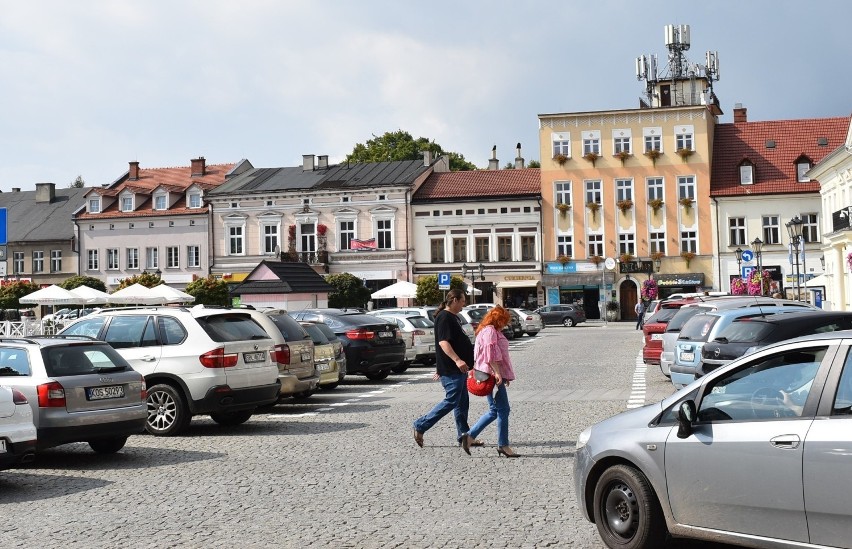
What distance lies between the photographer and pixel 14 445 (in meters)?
9.93

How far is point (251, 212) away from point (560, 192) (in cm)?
2146

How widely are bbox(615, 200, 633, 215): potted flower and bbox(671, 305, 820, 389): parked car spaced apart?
4893 centimetres

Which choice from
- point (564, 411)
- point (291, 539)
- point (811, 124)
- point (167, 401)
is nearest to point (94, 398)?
point (167, 401)

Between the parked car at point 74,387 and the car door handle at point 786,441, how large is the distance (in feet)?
26.3

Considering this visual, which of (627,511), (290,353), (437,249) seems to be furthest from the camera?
(437,249)

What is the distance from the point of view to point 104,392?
11.8m

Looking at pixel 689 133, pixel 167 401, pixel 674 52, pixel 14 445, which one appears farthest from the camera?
pixel 674 52

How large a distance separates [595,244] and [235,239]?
82.1 feet

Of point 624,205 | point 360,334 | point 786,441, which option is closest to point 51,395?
point 786,441

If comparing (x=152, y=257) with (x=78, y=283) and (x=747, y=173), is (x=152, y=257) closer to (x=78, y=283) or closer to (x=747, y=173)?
(x=78, y=283)

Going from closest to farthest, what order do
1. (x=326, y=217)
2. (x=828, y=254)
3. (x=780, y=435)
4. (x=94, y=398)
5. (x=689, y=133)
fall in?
1. (x=780, y=435)
2. (x=94, y=398)
3. (x=828, y=254)
4. (x=689, y=133)
5. (x=326, y=217)

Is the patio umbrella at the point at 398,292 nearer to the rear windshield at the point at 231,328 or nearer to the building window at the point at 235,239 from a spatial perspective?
the building window at the point at 235,239

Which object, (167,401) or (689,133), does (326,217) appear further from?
(167,401)

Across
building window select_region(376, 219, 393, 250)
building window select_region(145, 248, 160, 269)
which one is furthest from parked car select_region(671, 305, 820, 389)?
building window select_region(145, 248, 160, 269)
